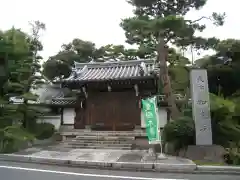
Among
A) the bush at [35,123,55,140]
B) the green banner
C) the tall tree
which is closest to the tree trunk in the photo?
the tall tree

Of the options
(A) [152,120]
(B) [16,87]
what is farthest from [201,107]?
(B) [16,87]

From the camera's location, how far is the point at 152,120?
1079cm

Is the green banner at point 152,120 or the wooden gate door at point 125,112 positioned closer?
the green banner at point 152,120

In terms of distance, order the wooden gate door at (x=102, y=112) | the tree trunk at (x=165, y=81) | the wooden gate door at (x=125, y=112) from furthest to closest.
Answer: the wooden gate door at (x=102, y=112)
the wooden gate door at (x=125, y=112)
the tree trunk at (x=165, y=81)

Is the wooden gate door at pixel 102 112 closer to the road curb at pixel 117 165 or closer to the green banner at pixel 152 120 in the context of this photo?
the green banner at pixel 152 120

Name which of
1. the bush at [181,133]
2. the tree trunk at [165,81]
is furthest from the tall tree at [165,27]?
the bush at [181,133]

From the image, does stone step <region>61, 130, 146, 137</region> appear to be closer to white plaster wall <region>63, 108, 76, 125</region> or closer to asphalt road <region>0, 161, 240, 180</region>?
white plaster wall <region>63, 108, 76, 125</region>

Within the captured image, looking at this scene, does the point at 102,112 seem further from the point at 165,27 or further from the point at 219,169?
the point at 219,169

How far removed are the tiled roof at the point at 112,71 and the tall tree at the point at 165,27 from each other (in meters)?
1.37

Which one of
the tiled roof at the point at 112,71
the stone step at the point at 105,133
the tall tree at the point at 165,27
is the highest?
the tall tree at the point at 165,27

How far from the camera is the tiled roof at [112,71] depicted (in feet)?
53.5

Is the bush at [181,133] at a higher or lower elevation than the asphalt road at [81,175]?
higher

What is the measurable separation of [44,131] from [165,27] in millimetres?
9278

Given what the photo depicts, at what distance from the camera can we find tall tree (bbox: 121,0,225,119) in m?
12.8
